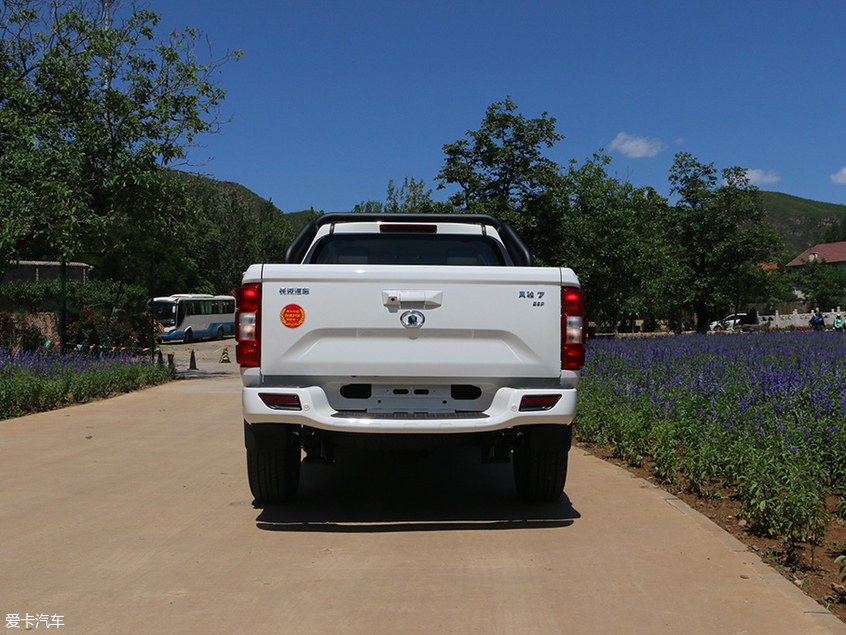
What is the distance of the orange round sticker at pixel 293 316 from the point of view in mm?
4953

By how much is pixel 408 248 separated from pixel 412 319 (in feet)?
5.93

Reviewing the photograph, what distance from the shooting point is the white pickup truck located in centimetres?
497

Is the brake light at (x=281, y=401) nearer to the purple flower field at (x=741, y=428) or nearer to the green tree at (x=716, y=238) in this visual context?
the purple flower field at (x=741, y=428)

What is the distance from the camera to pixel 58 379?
12844 mm

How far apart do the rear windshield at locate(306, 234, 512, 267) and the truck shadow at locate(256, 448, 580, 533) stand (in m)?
1.71

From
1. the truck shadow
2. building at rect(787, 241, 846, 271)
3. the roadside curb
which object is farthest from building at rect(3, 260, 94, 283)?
building at rect(787, 241, 846, 271)

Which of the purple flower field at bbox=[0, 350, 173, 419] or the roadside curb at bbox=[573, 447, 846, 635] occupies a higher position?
the purple flower field at bbox=[0, 350, 173, 419]

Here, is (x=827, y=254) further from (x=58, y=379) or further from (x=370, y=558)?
(x=370, y=558)

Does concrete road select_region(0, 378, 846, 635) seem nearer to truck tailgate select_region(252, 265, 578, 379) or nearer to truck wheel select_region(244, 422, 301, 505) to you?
truck wheel select_region(244, 422, 301, 505)

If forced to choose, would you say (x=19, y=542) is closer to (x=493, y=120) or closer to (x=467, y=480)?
(x=467, y=480)

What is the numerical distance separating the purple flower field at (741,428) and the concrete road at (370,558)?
1.40 feet

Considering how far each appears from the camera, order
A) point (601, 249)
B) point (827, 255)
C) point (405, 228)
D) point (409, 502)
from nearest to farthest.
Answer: point (409, 502), point (405, 228), point (601, 249), point (827, 255)

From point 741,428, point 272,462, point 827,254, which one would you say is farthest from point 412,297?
point 827,254

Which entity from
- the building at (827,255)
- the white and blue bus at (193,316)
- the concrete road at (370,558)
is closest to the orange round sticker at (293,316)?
the concrete road at (370,558)
